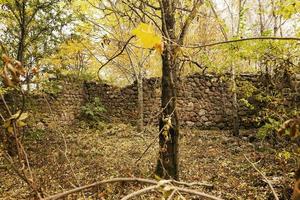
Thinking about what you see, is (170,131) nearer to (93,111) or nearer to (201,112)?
(201,112)

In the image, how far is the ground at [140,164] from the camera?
4.97 meters

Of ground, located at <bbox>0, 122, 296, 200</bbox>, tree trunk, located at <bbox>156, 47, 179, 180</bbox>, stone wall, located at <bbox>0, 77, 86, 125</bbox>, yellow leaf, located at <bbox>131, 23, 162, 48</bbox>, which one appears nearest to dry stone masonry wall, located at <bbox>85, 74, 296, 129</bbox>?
ground, located at <bbox>0, 122, 296, 200</bbox>

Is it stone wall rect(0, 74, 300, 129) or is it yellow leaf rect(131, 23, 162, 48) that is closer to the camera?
yellow leaf rect(131, 23, 162, 48)

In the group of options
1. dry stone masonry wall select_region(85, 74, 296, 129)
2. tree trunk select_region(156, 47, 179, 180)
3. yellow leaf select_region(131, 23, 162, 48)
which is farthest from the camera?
dry stone masonry wall select_region(85, 74, 296, 129)

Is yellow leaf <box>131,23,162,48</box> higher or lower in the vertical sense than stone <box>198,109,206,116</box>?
higher

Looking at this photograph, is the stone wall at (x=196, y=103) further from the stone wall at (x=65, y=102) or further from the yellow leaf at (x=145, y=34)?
the yellow leaf at (x=145, y=34)

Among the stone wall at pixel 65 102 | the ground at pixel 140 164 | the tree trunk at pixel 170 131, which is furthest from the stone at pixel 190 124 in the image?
the tree trunk at pixel 170 131

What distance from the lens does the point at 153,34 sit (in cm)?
98

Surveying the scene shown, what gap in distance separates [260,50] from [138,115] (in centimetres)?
830

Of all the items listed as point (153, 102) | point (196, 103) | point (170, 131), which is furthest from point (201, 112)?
point (170, 131)

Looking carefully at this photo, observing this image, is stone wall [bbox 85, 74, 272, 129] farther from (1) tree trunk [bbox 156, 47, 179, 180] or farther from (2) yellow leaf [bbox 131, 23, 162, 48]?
(2) yellow leaf [bbox 131, 23, 162, 48]

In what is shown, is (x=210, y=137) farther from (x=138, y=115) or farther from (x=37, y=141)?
(x=37, y=141)

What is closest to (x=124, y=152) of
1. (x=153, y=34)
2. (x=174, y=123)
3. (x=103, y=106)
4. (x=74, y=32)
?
(x=174, y=123)

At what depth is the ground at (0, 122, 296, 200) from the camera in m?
4.97
